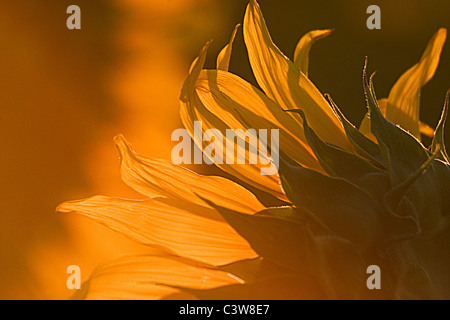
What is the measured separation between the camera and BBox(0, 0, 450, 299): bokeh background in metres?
0.82

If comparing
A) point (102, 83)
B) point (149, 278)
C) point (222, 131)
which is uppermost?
point (102, 83)

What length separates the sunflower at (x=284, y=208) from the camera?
17.1 inches

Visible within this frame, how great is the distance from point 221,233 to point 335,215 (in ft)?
0.33

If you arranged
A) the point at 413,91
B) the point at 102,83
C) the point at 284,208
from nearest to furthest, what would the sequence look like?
the point at 284,208
the point at 413,91
the point at 102,83

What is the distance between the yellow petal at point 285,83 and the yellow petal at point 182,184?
81mm

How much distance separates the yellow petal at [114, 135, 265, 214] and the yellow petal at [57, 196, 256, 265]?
12 mm

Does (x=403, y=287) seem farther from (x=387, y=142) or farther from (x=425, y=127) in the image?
(x=425, y=127)

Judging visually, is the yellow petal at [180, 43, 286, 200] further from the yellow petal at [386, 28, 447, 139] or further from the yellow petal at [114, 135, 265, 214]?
the yellow petal at [386, 28, 447, 139]

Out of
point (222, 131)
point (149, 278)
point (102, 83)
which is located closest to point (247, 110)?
point (222, 131)

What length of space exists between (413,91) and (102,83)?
0.51 m

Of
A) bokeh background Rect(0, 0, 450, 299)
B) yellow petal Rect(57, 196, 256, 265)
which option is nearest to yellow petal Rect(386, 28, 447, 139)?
yellow petal Rect(57, 196, 256, 265)

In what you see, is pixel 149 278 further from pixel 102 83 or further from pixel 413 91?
pixel 102 83

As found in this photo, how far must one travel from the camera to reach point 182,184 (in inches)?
19.6

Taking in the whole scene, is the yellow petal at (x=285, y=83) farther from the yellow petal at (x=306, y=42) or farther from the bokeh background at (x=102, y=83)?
the bokeh background at (x=102, y=83)
